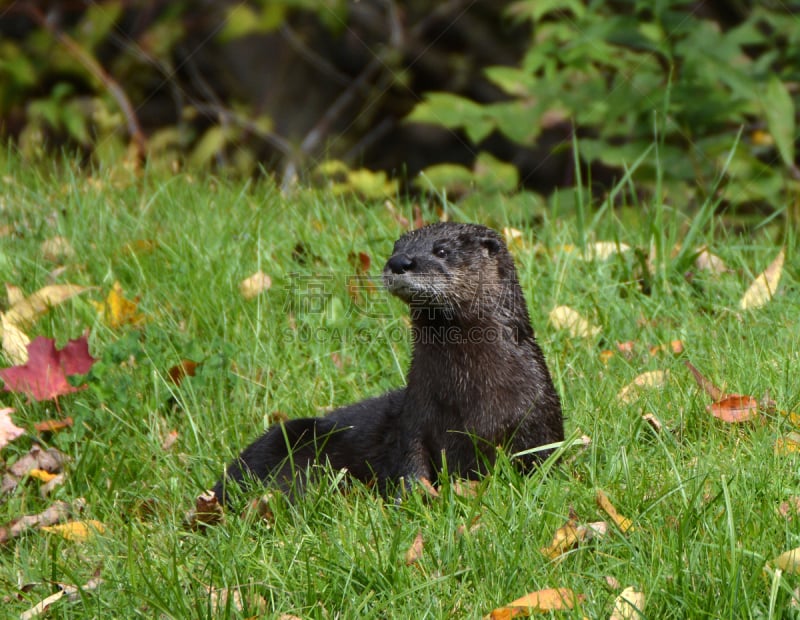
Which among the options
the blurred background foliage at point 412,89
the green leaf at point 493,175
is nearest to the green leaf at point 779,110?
the blurred background foliage at point 412,89

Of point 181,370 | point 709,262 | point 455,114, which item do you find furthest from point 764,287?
point 181,370

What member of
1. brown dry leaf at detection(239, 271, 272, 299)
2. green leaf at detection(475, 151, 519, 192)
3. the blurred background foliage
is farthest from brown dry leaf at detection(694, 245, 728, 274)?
brown dry leaf at detection(239, 271, 272, 299)

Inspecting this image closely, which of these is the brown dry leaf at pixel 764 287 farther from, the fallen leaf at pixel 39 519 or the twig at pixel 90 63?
the twig at pixel 90 63

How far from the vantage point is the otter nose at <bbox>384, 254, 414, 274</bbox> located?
115 inches

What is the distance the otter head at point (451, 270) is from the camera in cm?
293

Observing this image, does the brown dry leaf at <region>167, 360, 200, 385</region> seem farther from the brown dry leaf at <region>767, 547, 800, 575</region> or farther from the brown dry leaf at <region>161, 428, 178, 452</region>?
the brown dry leaf at <region>767, 547, 800, 575</region>

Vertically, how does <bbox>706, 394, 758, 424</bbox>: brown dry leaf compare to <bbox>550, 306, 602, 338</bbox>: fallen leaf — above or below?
below

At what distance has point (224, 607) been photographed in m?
2.25

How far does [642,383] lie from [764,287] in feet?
3.06

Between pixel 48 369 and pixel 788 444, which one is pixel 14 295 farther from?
pixel 788 444

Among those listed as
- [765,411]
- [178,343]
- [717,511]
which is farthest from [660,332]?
[178,343]

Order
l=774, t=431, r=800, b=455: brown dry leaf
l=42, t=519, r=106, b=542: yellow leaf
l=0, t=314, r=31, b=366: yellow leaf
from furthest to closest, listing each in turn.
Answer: l=0, t=314, r=31, b=366: yellow leaf → l=42, t=519, r=106, b=542: yellow leaf → l=774, t=431, r=800, b=455: brown dry leaf

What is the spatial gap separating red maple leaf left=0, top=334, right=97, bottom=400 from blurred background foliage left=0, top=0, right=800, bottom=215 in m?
1.69

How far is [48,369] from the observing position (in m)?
3.49
